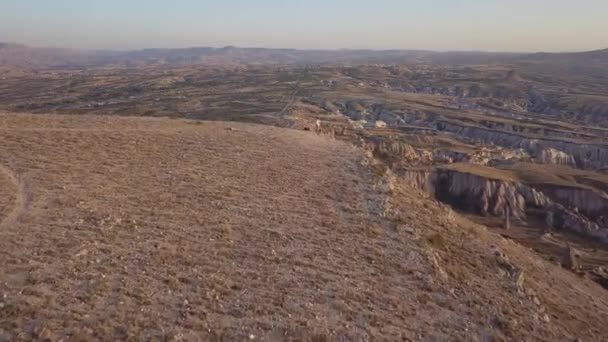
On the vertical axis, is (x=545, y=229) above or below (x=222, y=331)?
below

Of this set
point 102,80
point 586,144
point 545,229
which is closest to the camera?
point 545,229

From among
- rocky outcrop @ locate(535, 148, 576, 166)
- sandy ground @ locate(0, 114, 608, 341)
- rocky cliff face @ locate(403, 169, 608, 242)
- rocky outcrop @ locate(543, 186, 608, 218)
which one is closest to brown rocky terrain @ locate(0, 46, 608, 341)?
sandy ground @ locate(0, 114, 608, 341)

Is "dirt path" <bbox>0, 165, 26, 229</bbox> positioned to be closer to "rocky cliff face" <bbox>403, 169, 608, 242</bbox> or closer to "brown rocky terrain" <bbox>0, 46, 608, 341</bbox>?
"brown rocky terrain" <bbox>0, 46, 608, 341</bbox>

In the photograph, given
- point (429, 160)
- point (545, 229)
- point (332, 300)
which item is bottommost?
point (545, 229)

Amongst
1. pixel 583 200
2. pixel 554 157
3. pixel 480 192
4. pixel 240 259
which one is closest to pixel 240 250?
pixel 240 259

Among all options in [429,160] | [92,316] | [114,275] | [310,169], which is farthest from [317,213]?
[429,160]

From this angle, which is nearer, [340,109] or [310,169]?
[310,169]

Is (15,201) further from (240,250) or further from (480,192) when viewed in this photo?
(480,192)

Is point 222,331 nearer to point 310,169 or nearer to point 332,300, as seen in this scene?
point 332,300

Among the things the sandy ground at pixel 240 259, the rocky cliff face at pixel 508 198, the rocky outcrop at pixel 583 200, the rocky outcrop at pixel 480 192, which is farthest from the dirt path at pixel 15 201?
the rocky outcrop at pixel 583 200
